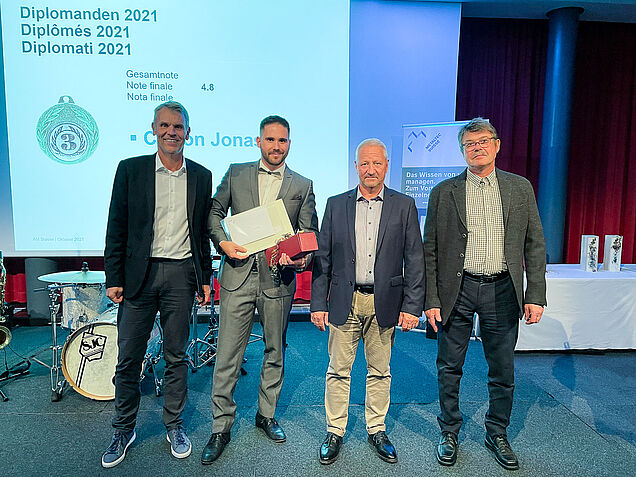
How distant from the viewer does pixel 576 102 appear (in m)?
5.23

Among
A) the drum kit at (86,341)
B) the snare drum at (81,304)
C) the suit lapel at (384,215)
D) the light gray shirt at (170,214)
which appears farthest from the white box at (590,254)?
the snare drum at (81,304)

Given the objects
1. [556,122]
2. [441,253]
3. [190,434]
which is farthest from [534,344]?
[190,434]

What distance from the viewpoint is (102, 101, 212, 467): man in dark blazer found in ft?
6.74

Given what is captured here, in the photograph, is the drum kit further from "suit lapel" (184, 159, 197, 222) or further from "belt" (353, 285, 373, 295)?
"belt" (353, 285, 373, 295)

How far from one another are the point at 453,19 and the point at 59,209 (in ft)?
14.8

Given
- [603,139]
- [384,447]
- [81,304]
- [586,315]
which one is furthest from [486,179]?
[603,139]

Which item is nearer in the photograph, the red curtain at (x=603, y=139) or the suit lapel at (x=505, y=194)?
the suit lapel at (x=505, y=194)

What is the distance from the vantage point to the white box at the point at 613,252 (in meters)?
3.93

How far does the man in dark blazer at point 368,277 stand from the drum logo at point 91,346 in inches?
62.8

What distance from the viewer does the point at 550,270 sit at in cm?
399

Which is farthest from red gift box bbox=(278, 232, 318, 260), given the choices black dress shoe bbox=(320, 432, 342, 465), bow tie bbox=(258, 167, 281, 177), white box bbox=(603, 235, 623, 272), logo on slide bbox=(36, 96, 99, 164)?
white box bbox=(603, 235, 623, 272)

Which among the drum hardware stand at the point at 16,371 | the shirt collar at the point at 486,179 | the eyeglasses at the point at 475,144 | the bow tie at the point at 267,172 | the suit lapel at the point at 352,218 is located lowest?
the drum hardware stand at the point at 16,371

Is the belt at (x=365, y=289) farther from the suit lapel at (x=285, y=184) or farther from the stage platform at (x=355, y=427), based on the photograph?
the stage platform at (x=355, y=427)

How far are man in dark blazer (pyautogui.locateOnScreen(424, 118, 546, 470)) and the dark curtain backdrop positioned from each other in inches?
136
